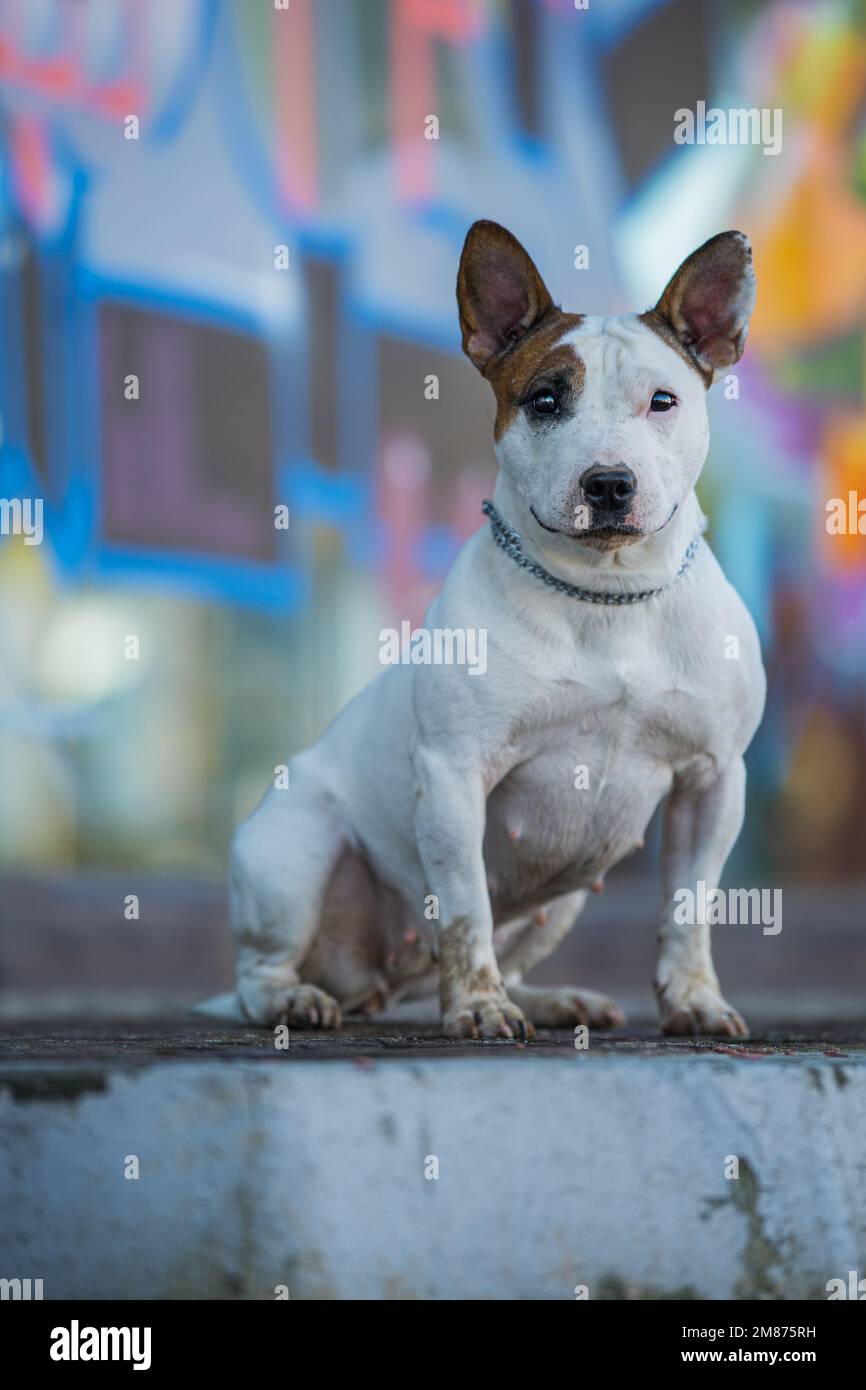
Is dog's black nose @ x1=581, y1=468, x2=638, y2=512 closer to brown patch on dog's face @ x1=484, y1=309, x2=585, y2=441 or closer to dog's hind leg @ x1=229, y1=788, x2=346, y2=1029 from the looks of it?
brown patch on dog's face @ x1=484, y1=309, x2=585, y2=441

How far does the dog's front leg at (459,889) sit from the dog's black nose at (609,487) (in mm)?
632

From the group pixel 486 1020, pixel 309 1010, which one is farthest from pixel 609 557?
pixel 309 1010

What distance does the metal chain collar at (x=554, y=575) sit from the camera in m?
3.65

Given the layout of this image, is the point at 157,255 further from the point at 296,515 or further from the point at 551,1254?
the point at 551,1254

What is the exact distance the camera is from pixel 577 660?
11.9ft

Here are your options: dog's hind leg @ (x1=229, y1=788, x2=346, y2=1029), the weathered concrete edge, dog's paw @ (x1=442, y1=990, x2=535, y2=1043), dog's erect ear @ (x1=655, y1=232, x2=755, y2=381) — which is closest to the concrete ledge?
the weathered concrete edge

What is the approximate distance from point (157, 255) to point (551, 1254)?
836 cm

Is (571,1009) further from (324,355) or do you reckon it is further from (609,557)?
(324,355)

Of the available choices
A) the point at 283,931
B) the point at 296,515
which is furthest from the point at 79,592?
the point at 283,931

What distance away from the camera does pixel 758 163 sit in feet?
36.9

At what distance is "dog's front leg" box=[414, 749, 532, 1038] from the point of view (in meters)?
3.50

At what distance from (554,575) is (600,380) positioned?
0.42 metres
